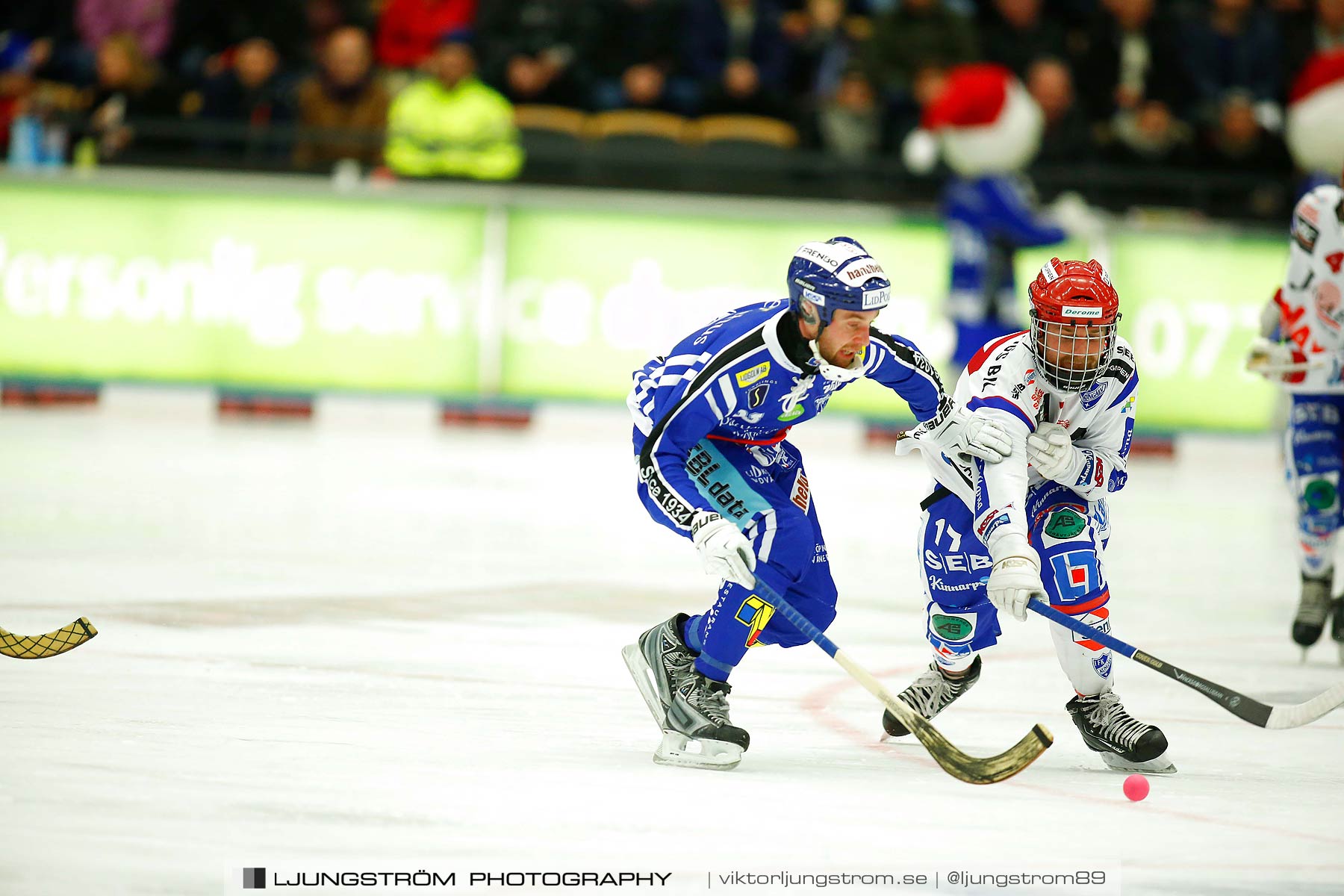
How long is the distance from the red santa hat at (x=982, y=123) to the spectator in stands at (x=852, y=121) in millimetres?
888

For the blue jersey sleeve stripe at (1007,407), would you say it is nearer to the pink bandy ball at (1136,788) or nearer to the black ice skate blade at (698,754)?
the pink bandy ball at (1136,788)

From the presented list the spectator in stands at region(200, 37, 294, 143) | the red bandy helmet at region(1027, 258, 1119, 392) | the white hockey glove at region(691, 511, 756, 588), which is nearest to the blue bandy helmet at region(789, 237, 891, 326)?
the red bandy helmet at region(1027, 258, 1119, 392)

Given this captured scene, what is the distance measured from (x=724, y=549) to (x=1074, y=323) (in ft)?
3.74

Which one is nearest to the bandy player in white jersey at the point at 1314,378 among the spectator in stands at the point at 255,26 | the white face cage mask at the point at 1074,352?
the white face cage mask at the point at 1074,352

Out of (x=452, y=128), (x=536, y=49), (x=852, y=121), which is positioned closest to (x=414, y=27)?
(x=536, y=49)

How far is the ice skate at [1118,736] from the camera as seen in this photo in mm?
4676

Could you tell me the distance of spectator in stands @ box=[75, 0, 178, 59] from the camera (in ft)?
53.2

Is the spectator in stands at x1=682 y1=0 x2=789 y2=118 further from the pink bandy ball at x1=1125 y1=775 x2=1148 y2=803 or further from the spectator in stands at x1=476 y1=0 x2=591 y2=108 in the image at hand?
the pink bandy ball at x1=1125 y1=775 x2=1148 y2=803

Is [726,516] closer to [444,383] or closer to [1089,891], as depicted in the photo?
[1089,891]

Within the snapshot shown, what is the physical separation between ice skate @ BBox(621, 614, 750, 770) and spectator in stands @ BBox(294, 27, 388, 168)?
10.1m

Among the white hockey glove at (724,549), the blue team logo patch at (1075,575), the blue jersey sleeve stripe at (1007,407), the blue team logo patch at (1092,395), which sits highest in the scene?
the blue team logo patch at (1092,395)

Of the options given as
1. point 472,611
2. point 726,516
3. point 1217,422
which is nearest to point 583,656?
point 472,611

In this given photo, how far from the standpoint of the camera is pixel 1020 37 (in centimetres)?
1543

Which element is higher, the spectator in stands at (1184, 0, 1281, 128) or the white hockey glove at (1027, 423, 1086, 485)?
the spectator in stands at (1184, 0, 1281, 128)
